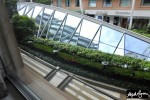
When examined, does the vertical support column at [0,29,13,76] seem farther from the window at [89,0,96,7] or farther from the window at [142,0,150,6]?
the window at [89,0,96,7]

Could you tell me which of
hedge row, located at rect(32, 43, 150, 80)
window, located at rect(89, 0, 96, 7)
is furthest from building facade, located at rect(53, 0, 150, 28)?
hedge row, located at rect(32, 43, 150, 80)

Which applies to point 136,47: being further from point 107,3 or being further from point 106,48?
point 107,3

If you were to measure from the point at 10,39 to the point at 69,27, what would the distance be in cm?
393

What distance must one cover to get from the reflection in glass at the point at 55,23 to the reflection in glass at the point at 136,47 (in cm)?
212

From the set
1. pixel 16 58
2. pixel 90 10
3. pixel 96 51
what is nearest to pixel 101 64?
pixel 96 51

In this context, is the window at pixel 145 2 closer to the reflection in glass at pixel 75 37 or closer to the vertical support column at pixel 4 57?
the reflection in glass at pixel 75 37

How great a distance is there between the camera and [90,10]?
971cm

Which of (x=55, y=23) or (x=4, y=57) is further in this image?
(x=55, y=23)

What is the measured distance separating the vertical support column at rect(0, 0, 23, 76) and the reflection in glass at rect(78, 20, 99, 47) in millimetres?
3343

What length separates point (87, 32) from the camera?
4.33 metres

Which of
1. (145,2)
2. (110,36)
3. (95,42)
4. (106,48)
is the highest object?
(145,2)

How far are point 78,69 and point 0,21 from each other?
9.60 feet

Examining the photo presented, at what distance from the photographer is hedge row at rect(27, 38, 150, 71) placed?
3.25 meters

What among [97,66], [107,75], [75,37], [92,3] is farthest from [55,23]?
[92,3]
